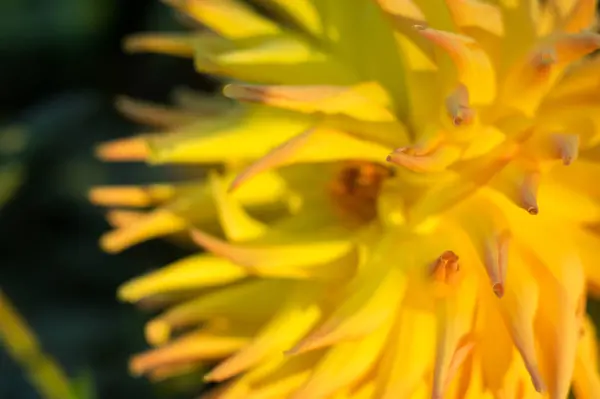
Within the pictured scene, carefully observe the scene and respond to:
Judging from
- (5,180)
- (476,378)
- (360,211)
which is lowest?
(476,378)

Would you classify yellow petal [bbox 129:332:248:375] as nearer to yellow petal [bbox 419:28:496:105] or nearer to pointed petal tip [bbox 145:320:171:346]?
pointed petal tip [bbox 145:320:171:346]

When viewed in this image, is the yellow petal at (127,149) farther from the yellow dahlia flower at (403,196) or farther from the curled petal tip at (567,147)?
the curled petal tip at (567,147)

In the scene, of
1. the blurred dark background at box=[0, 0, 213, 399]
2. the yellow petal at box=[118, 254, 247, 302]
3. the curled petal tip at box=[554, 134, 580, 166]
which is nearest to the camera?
the curled petal tip at box=[554, 134, 580, 166]

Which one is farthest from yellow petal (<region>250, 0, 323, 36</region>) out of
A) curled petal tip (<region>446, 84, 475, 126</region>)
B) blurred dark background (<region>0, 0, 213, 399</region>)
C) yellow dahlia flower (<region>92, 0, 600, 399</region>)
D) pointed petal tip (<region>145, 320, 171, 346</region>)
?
blurred dark background (<region>0, 0, 213, 399</region>)

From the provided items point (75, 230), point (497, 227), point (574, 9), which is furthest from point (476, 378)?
point (75, 230)

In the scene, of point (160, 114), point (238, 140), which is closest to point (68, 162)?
point (160, 114)

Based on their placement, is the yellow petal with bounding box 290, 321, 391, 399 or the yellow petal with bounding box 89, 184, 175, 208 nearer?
the yellow petal with bounding box 290, 321, 391, 399

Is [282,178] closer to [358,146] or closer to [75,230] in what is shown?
[358,146]
